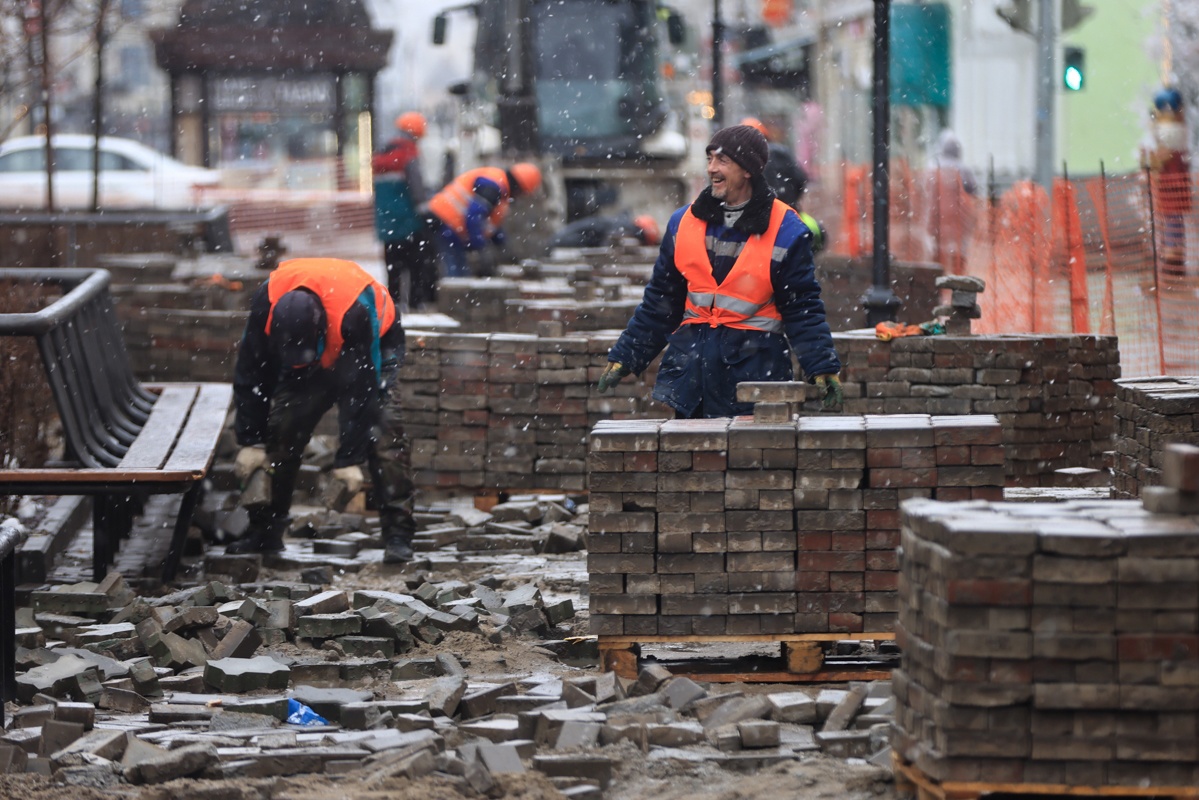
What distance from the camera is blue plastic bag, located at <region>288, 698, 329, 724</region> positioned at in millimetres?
6133

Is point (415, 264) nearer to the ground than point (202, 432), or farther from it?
farther from it

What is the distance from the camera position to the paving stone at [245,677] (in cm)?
652

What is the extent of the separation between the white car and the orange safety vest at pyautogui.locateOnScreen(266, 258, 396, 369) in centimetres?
2017

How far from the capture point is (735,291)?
7.24 metres

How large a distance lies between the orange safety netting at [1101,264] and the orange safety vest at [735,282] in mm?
6169

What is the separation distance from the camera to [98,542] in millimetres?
8375

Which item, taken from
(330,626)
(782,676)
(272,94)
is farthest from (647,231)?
(272,94)

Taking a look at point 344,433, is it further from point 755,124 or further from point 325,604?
point 755,124

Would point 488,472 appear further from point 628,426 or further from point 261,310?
point 628,426

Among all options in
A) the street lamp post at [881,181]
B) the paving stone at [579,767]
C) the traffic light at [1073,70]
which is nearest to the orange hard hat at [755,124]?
the street lamp post at [881,181]

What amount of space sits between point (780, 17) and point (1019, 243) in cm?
3364

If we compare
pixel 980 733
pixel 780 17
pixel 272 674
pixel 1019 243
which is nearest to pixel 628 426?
pixel 272 674

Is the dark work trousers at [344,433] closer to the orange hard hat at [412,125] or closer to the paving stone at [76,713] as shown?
the paving stone at [76,713]

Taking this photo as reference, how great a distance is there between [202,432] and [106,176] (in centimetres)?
2070
